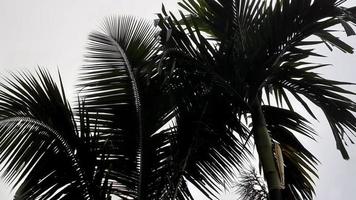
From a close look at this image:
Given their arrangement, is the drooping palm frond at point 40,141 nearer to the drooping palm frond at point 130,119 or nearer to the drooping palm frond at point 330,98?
the drooping palm frond at point 130,119

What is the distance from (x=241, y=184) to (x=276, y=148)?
12.0 ft

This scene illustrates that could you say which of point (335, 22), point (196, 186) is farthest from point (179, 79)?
point (335, 22)

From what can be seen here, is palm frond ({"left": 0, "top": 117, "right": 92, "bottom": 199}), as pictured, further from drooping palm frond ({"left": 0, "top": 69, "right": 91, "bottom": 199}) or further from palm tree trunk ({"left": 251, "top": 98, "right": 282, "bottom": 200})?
palm tree trunk ({"left": 251, "top": 98, "right": 282, "bottom": 200})

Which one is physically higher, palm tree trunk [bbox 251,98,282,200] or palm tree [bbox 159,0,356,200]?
palm tree [bbox 159,0,356,200]

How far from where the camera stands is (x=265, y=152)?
13.0 feet

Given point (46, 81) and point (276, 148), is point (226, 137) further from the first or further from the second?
point (46, 81)

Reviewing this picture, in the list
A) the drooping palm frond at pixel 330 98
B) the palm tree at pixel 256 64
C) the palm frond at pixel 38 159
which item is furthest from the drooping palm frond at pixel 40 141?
the drooping palm frond at pixel 330 98

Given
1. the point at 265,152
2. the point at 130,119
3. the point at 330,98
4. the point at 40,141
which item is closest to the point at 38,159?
the point at 40,141

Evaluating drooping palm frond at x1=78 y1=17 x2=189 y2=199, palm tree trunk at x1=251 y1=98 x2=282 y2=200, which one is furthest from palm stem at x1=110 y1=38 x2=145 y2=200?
palm tree trunk at x1=251 y1=98 x2=282 y2=200

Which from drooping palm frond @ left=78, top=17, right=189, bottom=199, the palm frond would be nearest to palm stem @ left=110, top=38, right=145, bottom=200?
drooping palm frond @ left=78, top=17, right=189, bottom=199

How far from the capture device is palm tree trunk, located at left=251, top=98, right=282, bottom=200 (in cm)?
376

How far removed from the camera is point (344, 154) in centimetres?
414

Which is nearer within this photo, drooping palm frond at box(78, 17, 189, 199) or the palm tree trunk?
the palm tree trunk

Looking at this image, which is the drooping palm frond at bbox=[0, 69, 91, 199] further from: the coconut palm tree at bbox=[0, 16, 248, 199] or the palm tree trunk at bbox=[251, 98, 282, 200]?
the palm tree trunk at bbox=[251, 98, 282, 200]
